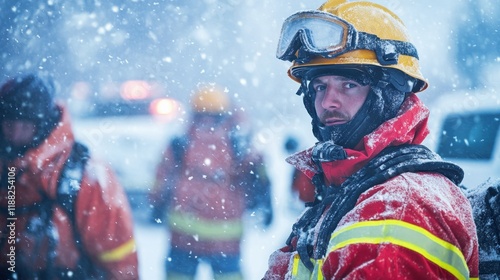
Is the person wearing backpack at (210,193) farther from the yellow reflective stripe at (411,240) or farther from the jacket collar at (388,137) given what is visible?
the yellow reflective stripe at (411,240)

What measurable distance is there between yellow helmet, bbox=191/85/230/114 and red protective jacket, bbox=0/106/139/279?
4.51 ft

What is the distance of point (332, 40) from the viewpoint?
5.59 ft

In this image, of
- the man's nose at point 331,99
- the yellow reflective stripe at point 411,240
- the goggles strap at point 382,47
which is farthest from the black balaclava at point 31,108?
the yellow reflective stripe at point 411,240

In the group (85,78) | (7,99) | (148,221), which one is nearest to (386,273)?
(7,99)

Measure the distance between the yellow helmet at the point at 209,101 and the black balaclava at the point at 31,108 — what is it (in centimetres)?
140

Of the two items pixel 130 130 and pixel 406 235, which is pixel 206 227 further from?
pixel 130 130

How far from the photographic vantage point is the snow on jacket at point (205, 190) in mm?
3496

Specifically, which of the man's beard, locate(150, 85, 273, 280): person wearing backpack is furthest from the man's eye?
locate(150, 85, 273, 280): person wearing backpack

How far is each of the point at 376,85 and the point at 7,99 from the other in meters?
2.90

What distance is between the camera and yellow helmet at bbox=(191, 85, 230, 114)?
12.4ft

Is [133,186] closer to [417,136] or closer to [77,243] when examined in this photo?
[77,243]

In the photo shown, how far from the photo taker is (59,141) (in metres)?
2.72

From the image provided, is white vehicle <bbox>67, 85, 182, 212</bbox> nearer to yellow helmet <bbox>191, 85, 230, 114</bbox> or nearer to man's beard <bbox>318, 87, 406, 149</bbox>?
yellow helmet <bbox>191, 85, 230, 114</bbox>

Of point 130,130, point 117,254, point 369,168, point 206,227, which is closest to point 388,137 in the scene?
point 369,168
